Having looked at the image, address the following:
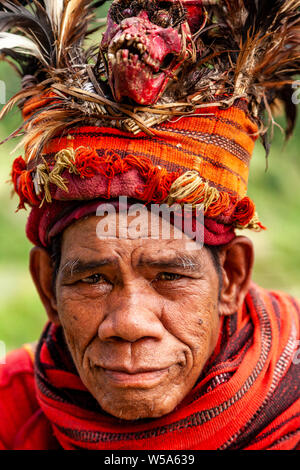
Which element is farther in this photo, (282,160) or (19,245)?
(282,160)

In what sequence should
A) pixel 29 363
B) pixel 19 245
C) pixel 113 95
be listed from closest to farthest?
pixel 113 95 → pixel 29 363 → pixel 19 245

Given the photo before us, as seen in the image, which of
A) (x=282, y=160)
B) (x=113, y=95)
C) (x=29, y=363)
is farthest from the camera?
(x=282, y=160)

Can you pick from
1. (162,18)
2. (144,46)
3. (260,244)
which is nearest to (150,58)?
(144,46)

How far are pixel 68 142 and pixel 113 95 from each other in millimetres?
264

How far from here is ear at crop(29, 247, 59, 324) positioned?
2.74 metres

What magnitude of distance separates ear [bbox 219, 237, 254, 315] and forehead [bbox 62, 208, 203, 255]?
362mm

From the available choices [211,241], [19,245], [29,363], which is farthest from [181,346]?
[19,245]

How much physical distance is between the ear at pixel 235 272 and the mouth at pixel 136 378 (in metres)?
0.52

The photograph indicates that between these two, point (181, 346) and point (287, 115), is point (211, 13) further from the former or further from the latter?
point (181, 346)

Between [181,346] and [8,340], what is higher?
[181,346]

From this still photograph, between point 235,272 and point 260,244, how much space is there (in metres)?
3.89

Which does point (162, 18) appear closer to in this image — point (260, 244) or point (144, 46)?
point (144, 46)

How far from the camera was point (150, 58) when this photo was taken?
7.07ft
